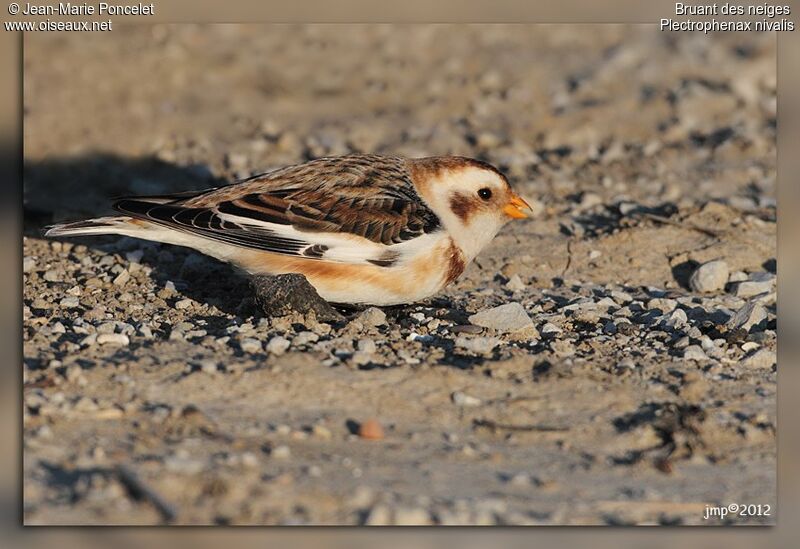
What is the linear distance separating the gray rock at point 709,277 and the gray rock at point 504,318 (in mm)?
1270

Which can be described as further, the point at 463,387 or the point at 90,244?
the point at 90,244

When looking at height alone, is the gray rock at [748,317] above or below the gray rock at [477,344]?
above

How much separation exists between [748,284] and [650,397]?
1.74 metres

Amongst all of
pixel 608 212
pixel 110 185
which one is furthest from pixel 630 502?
pixel 110 185

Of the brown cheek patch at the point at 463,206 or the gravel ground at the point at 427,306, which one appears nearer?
the gravel ground at the point at 427,306

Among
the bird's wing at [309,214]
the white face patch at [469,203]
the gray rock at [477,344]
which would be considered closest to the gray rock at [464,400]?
the gray rock at [477,344]

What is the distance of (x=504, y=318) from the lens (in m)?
5.75

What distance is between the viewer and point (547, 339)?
→ 5660 mm

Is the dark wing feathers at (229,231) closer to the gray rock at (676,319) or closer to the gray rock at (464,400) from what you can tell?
the gray rock at (464,400)

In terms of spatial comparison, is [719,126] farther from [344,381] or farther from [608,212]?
[344,381]

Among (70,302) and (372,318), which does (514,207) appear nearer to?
(372,318)

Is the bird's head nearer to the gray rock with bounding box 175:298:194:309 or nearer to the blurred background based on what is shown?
the gray rock with bounding box 175:298:194:309

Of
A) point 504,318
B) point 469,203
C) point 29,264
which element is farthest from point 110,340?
point 469,203

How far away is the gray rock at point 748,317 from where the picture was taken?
582 cm
